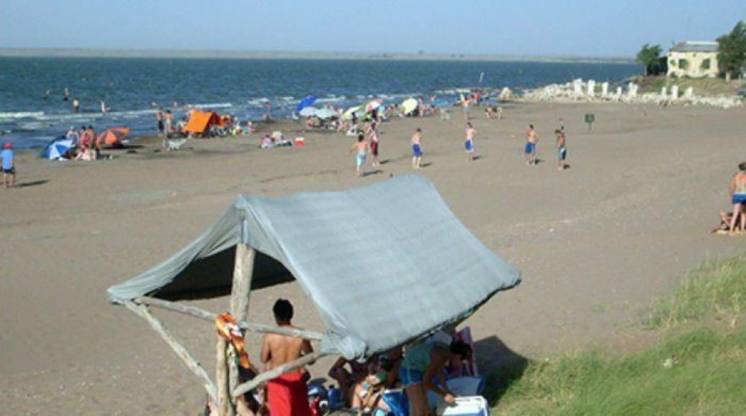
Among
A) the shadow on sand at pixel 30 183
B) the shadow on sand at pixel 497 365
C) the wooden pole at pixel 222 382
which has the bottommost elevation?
the shadow on sand at pixel 30 183

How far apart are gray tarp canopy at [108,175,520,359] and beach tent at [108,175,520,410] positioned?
0.03 ft

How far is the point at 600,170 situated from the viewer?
2552 cm

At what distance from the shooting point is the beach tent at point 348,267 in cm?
623

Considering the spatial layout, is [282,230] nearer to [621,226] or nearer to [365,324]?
[365,324]

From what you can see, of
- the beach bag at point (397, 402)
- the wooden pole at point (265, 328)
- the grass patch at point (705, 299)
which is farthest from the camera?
the grass patch at point (705, 299)

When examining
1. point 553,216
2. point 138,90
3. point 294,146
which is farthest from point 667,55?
point 553,216

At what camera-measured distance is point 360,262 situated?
22.2 ft

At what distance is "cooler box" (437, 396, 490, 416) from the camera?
25.0ft

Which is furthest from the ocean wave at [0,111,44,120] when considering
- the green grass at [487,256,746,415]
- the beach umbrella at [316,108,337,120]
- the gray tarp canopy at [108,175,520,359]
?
the green grass at [487,256,746,415]

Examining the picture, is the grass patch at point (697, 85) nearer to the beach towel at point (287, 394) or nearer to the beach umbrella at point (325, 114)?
the beach umbrella at point (325, 114)

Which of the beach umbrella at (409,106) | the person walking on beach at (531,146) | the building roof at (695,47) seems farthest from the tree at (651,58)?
the person walking on beach at (531,146)

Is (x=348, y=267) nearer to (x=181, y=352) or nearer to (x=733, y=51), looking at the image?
(x=181, y=352)

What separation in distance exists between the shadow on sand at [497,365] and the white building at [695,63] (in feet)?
265

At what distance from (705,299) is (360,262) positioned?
18.9ft
